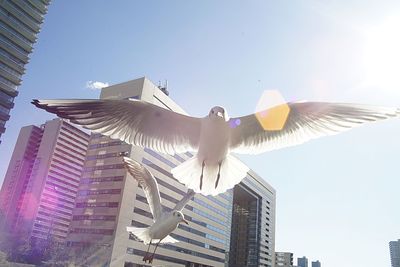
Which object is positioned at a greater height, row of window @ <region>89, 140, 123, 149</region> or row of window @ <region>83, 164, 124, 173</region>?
row of window @ <region>89, 140, 123, 149</region>

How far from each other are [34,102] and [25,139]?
13159cm

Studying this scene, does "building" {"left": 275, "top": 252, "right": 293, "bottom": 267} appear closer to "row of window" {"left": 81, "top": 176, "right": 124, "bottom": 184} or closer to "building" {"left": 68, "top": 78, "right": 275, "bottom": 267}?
"building" {"left": 68, "top": 78, "right": 275, "bottom": 267}

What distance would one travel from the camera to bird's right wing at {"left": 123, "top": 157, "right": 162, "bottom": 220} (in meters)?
9.55

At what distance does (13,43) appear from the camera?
5662 centimetres

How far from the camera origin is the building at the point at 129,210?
178 ft

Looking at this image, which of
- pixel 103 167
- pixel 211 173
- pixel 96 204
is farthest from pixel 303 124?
pixel 103 167

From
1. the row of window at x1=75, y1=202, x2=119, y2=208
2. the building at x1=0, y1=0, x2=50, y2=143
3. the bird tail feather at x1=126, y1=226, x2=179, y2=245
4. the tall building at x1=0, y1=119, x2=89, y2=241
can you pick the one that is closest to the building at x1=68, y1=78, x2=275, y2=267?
the row of window at x1=75, y1=202, x2=119, y2=208

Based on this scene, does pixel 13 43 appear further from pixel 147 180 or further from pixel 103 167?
pixel 147 180

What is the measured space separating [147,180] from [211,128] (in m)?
4.11

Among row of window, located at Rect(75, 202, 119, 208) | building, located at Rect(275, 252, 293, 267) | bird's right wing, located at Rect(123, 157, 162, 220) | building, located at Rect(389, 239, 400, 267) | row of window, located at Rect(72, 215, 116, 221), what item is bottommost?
bird's right wing, located at Rect(123, 157, 162, 220)

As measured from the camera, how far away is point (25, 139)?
124625 mm

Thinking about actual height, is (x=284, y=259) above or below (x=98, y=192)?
above

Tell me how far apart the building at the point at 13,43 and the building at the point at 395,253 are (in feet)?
533

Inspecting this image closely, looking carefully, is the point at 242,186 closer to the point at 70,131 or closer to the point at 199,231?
the point at 199,231
